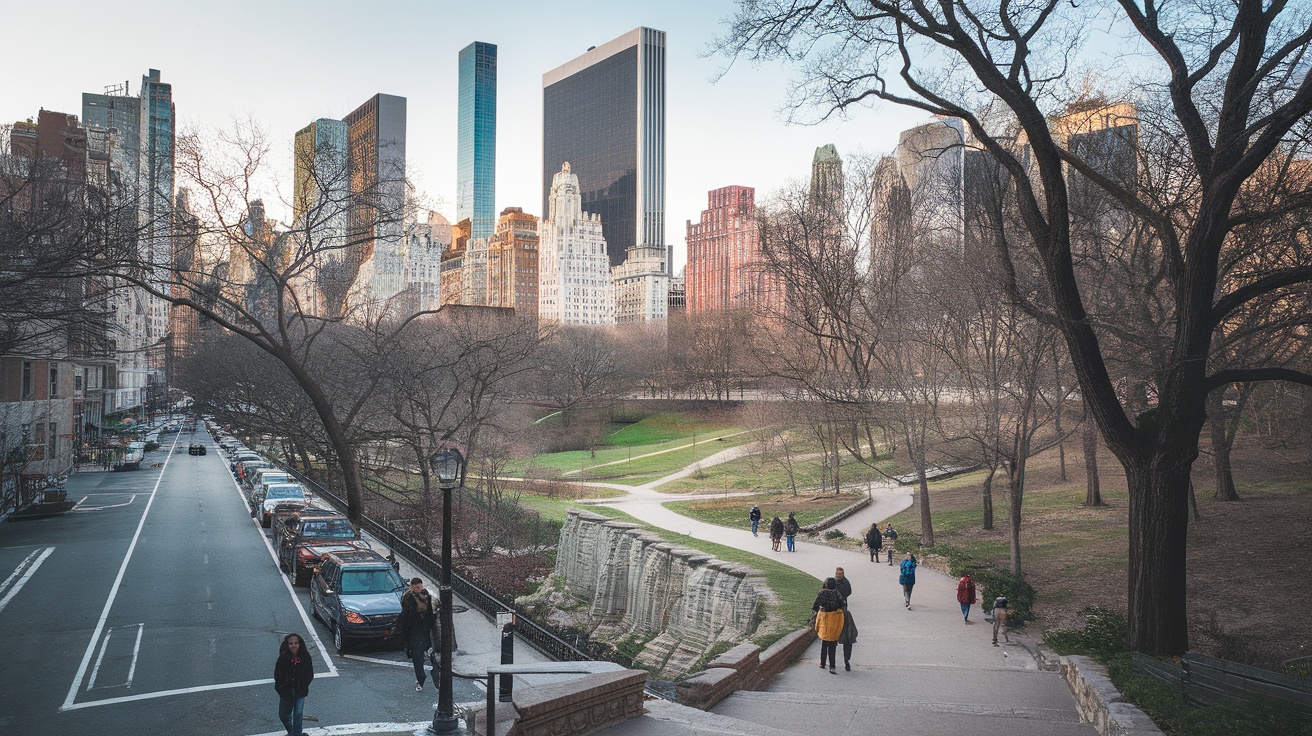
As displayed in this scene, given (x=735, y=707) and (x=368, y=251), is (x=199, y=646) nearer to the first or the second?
(x=368, y=251)

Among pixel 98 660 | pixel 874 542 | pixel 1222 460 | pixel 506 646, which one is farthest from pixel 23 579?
pixel 1222 460

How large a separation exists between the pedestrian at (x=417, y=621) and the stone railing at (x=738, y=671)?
4313 millimetres

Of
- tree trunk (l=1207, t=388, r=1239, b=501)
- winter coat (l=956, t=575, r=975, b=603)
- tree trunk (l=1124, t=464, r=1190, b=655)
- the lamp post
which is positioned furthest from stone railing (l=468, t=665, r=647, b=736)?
tree trunk (l=1207, t=388, r=1239, b=501)

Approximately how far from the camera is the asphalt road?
12.1m

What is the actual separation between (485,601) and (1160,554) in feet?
44.3

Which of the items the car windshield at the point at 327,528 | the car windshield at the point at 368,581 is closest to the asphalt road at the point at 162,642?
the car windshield at the point at 368,581

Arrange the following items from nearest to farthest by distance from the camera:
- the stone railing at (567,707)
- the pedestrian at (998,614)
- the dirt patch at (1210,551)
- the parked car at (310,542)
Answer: the stone railing at (567,707), the dirt patch at (1210,551), the pedestrian at (998,614), the parked car at (310,542)

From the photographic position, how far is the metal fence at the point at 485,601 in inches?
612

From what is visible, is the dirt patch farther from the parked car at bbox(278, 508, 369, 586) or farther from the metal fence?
the parked car at bbox(278, 508, 369, 586)

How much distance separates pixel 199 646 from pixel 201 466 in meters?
51.0

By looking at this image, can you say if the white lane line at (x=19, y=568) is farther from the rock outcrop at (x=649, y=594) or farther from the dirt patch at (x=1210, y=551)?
the dirt patch at (x=1210, y=551)

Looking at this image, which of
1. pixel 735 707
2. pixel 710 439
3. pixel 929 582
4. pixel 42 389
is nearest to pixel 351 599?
pixel 735 707

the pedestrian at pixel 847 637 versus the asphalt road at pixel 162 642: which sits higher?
the pedestrian at pixel 847 637

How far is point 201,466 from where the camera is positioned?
60.8m
